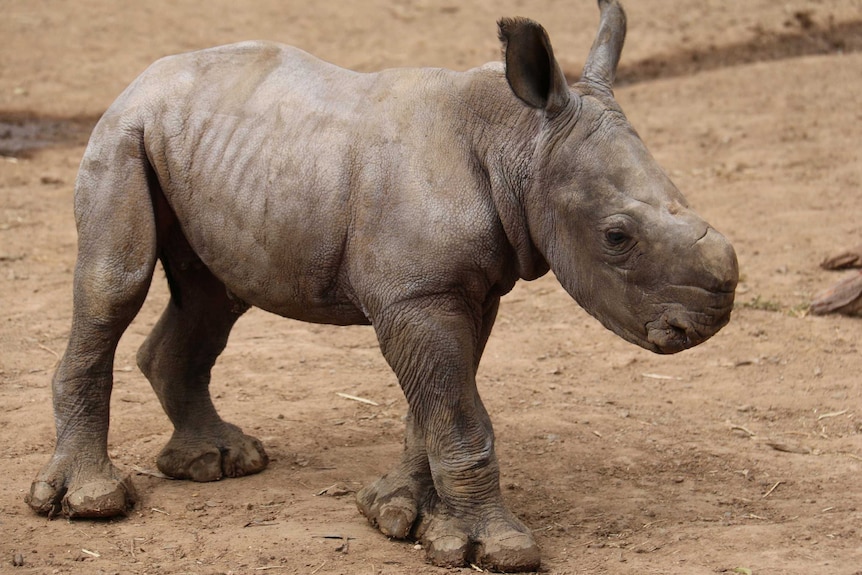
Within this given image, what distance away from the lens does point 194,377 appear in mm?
5906

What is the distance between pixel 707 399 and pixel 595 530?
1.95m

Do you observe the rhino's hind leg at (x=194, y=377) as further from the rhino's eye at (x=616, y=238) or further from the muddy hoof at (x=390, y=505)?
the rhino's eye at (x=616, y=238)

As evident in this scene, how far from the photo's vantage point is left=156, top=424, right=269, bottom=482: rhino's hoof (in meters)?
5.78

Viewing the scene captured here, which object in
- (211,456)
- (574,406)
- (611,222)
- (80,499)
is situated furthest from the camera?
(574,406)

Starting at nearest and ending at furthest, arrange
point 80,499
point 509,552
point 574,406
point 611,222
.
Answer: point 611,222
point 509,552
point 80,499
point 574,406

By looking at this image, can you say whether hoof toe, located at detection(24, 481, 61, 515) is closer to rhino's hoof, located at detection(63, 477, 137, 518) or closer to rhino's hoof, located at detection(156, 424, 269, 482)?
rhino's hoof, located at detection(63, 477, 137, 518)

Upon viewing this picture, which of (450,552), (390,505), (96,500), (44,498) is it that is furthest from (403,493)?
(44,498)

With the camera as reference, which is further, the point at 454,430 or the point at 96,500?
the point at 96,500

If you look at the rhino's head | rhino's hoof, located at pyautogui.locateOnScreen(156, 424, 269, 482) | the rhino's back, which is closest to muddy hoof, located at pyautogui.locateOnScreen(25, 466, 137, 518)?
rhino's hoof, located at pyautogui.locateOnScreen(156, 424, 269, 482)

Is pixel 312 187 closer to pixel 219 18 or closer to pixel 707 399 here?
pixel 707 399

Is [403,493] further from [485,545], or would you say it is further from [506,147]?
[506,147]

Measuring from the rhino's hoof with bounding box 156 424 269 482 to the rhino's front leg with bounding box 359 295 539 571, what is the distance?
4.01 feet

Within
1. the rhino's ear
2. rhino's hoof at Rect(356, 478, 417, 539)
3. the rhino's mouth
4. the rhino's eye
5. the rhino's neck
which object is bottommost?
rhino's hoof at Rect(356, 478, 417, 539)

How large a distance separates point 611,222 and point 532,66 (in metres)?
0.64
